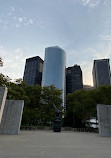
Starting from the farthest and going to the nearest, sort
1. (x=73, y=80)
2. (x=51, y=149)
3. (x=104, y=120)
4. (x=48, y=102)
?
(x=73, y=80)
(x=48, y=102)
(x=104, y=120)
(x=51, y=149)

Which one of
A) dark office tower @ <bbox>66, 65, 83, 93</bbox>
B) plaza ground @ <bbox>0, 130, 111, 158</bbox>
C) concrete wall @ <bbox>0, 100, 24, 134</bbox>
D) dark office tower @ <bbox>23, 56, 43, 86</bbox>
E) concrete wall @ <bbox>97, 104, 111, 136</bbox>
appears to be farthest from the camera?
dark office tower @ <bbox>23, 56, 43, 86</bbox>

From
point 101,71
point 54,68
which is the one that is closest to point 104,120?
point 54,68

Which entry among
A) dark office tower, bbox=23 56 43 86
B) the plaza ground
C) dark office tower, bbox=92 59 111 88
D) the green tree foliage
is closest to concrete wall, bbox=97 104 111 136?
the plaza ground

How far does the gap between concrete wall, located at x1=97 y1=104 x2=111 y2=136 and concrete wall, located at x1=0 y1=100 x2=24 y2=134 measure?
9.10 meters

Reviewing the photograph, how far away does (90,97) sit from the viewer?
73.2ft

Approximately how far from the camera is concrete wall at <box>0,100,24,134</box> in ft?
33.7

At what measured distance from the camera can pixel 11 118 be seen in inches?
421

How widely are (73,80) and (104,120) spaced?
10358 centimetres

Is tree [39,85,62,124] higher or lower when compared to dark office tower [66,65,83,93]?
lower

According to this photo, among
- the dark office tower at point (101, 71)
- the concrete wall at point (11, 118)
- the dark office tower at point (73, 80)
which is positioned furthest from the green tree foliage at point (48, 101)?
the dark office tower at point (101, 71)

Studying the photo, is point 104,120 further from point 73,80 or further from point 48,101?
point 73,80

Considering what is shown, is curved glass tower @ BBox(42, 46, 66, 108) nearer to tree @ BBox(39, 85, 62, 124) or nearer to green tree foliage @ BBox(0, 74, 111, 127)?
green tree foliage @ BBox(0, 74, 111, 127)

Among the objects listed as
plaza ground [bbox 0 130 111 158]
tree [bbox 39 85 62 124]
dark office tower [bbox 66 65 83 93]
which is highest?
dark office tower [bbox 66 65 83 93]

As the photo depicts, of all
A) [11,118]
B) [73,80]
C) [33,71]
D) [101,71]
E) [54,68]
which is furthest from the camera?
[33,71]
